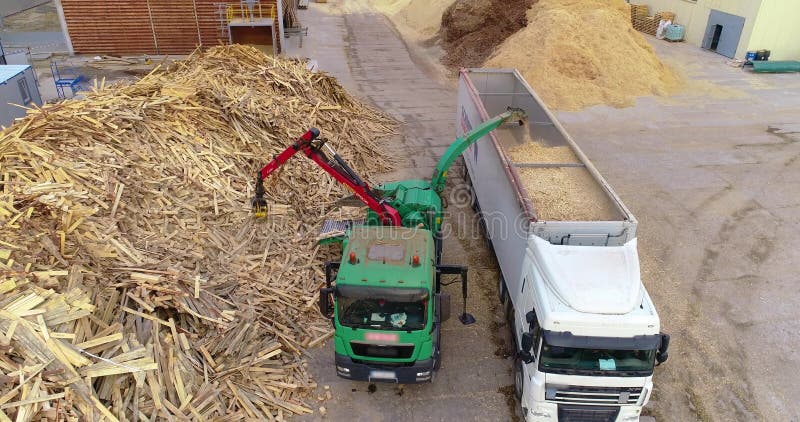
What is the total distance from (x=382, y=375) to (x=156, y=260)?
5.96 metres

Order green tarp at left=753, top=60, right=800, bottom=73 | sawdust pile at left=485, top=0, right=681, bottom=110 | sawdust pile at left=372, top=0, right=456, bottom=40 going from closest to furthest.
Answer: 1. sawdust pile at left=485, top=0, right=681, bottom=110
2. green tarp at left=753, top=60, right=800, bottom=73
3. sawdust pile at left=372, top=0, right=456, bottom=40

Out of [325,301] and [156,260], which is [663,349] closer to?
[325,301]

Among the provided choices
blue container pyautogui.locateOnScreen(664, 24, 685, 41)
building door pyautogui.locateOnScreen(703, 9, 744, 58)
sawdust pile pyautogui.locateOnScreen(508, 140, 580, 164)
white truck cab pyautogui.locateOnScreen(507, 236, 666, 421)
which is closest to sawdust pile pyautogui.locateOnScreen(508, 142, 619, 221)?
sawdust pile pyautogui.locateOnScreen(508, 140, 580, 164)

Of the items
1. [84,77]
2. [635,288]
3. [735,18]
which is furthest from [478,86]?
[735,18]

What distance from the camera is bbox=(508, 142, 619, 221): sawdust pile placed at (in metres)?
12.3

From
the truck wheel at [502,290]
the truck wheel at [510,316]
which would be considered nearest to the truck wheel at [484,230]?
the truck wheel at [502,290]

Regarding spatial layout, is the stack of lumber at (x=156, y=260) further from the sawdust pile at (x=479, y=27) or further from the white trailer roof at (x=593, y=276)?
the sawdust pile at (x=479, y=27)

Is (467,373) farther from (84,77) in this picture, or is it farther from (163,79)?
(84,77)

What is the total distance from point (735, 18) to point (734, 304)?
29665 mm

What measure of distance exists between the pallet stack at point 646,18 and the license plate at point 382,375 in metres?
41.4

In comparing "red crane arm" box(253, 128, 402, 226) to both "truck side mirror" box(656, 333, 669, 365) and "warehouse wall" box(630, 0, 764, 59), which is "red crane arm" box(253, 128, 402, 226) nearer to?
"truck side mirror" box(656, 333, 669, 365)

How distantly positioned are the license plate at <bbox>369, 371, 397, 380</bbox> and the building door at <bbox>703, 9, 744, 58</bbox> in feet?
121

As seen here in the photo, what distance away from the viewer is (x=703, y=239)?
1681 cm

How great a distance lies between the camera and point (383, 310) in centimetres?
1016
